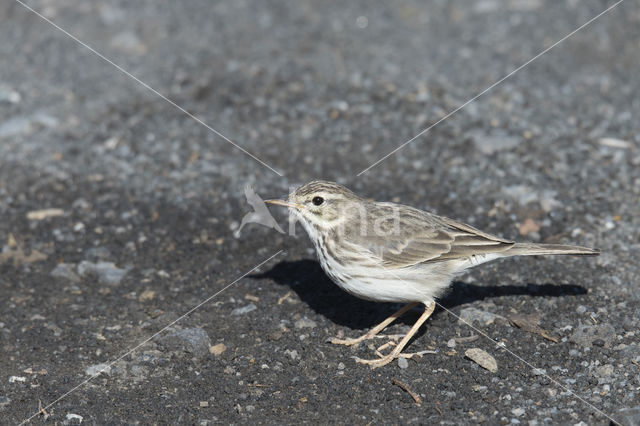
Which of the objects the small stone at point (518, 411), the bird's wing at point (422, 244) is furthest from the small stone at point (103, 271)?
the small stone at point (518, 411)

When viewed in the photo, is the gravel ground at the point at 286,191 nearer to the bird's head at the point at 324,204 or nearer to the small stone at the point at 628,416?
the small stone at the point at 628,416

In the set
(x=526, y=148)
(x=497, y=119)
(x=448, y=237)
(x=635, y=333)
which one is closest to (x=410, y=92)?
(x=497, y=119)

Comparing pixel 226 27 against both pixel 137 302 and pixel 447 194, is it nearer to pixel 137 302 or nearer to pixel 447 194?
pixel 447 194

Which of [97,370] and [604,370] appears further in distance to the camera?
[97,370]

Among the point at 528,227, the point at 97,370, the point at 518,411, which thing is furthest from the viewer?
the point at 528,227

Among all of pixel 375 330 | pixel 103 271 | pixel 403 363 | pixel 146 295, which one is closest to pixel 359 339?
pixel 375 330

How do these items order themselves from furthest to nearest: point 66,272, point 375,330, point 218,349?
point 66,272 → point 375,330 → point 218,349

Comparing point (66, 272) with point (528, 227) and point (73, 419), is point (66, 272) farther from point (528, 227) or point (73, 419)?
point (528, 227)
